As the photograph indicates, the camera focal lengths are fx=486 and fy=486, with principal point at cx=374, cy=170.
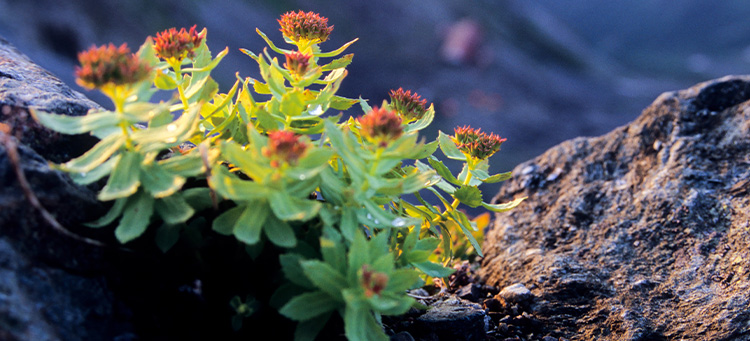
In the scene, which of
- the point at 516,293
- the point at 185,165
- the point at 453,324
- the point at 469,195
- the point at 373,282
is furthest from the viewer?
the point at 516,293

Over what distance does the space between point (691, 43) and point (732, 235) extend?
19185mm

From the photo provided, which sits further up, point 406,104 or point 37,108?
point 406,104

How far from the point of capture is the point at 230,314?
1.81 m

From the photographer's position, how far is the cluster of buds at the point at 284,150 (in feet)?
5.08

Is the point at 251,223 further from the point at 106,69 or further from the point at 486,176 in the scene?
the point at 486,176

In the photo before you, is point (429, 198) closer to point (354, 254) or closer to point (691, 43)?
point (354, 254)

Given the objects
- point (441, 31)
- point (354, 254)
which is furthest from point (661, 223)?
point (441, 31)

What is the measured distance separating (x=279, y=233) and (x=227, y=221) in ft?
0.66

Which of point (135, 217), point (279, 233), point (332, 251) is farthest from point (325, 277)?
point (135, 217)

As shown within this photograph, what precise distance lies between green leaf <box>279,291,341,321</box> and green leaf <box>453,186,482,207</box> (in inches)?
36.4

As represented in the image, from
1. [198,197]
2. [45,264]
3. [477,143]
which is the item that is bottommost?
[45,264]

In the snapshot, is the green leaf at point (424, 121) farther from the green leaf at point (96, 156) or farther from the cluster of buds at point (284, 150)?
the green leaf at point (96, 156)

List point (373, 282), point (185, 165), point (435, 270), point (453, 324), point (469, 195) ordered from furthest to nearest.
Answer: point (469, 195) < point (453, 324) < point (435, 270) < point (185, 165) < point (373, 282)

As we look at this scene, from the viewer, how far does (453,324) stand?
2.22 metres
